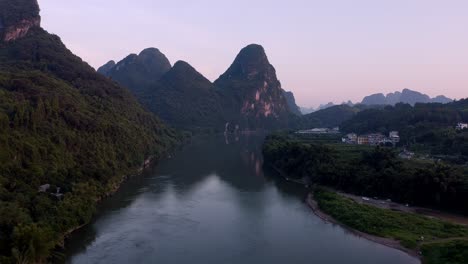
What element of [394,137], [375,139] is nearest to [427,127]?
[394,137]

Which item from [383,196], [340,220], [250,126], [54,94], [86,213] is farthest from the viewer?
[250,126]

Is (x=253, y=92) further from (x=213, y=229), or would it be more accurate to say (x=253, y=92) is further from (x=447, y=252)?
(x=447, y=252)

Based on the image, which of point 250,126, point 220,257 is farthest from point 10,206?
point 250,126

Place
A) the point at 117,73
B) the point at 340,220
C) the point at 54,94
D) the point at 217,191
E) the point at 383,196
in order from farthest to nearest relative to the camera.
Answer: the point at 117,73
the point at 54,94
the point at 217,191
the point at 383,196
the point at 340,220

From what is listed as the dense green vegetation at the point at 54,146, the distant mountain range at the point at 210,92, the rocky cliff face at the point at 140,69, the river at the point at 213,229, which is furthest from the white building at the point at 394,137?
the rocky cliff face at the point at 140,69

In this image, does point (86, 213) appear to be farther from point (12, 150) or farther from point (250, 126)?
point (250, 126)

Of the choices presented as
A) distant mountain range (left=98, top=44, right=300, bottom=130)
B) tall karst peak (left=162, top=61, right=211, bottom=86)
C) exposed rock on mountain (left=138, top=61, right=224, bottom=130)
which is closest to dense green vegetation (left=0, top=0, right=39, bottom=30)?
exposed rock on mountain (left=138, top=61, right=224, bottom=130)

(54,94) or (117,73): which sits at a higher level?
(117,73)
